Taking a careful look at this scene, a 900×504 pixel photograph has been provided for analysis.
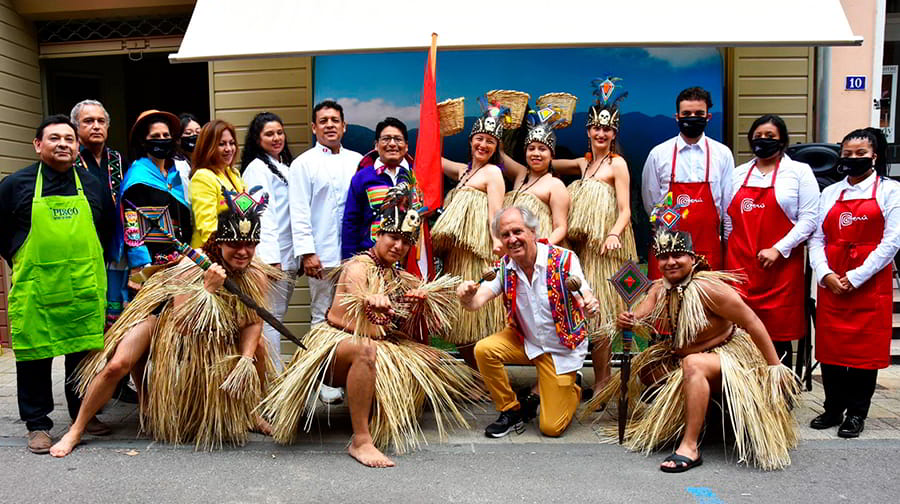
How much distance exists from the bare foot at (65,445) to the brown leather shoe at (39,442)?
3 cm

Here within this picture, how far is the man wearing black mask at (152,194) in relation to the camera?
358 centimetres

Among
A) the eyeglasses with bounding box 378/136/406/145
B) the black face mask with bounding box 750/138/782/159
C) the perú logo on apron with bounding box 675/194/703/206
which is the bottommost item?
the perú logo on apron with bounding box 675/194/703/206

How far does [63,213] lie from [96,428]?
1.08 m

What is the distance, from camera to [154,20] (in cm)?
557

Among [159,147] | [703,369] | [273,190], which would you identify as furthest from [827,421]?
[159,147]

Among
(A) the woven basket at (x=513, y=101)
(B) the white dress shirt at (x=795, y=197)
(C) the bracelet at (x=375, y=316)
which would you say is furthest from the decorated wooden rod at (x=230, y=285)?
(B) the white dress shirt at (x=795, y=197)

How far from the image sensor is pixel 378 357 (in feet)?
10.8

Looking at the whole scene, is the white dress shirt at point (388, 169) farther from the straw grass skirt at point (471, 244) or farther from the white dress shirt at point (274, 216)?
the white dress shirt at point (274, 216)

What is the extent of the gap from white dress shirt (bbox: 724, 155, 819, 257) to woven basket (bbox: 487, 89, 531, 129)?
54.0 inches

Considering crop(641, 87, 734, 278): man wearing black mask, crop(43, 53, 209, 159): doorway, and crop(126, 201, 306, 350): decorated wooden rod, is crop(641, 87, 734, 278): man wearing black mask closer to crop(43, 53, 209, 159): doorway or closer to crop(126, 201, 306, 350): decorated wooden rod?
crop(126, 201, 306, 350): decorated wooden rod

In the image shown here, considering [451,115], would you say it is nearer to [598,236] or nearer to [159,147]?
[598,236]

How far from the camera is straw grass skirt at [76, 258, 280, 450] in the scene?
3.22 metres

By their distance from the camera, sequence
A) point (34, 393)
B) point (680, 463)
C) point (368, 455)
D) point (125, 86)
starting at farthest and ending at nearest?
point (125, 86) → point (34, 393) → point (368, 455) → point (680, 463)

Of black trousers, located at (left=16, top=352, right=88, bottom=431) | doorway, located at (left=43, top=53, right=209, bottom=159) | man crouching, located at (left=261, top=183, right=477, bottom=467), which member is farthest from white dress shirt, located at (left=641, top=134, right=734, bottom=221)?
doorway, located at (left=43, top=53, right=209, bottom=159)
